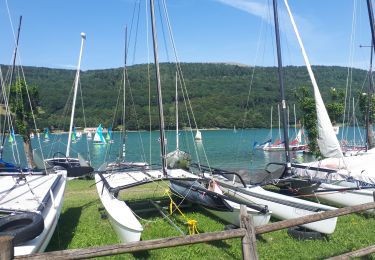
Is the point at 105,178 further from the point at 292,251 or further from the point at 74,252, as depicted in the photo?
the point at 74,252

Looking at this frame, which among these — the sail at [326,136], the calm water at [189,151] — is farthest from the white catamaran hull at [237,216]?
the calm water at [189,151]

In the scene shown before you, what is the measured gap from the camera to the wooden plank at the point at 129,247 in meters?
4.28

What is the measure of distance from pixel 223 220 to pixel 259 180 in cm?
325

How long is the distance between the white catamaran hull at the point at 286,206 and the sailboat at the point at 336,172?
193 centimetres

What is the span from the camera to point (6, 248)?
4062 millimetres

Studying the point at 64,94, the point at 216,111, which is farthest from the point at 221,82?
the point at 64,94

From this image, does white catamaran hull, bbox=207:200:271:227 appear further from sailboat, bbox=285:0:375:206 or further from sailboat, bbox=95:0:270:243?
sailboat, bbox=285:0:375:206

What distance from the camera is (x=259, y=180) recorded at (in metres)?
13.3

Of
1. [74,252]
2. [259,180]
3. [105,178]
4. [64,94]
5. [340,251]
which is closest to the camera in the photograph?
[74,252]

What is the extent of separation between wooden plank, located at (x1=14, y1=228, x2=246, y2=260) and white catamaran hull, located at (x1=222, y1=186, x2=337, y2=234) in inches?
164

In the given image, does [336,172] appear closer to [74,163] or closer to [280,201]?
[280,201]

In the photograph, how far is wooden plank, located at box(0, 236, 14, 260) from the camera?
4039 mm

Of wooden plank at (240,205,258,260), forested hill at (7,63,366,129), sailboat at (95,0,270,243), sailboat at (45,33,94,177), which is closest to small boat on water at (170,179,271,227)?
sailboat at (95,0,270,243)

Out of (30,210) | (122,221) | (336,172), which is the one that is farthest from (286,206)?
(30,210)
